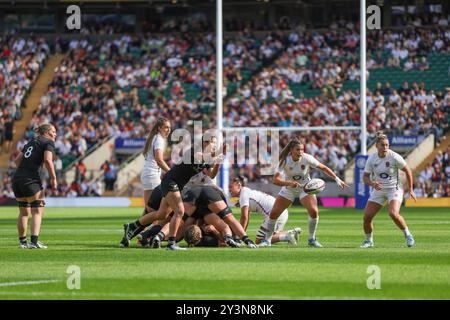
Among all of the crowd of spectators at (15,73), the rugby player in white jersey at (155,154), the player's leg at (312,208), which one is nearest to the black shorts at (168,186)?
the rugby player in white jersey at (155,154)

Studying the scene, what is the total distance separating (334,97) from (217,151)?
102ft

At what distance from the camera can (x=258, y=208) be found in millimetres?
19984

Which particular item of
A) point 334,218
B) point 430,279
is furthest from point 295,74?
point 430,279

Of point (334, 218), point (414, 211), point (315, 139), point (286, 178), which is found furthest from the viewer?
point (315, 139)

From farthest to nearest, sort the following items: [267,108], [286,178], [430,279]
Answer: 1. [267,108]
2. [286,178]
3. [430,279]

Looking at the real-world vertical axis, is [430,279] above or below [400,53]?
below

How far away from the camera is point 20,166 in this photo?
1853 cm

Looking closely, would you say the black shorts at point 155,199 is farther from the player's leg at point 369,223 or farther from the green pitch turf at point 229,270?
the player's leg at point 369,223

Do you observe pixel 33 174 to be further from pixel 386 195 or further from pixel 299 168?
pixel 386 195

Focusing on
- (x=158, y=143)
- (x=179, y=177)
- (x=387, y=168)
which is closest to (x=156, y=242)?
(x=179, y=177)

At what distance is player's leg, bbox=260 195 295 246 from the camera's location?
63.0 feet

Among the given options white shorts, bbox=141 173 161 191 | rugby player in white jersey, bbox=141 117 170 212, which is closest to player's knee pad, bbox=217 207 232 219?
rugby player in white jersey, bbox=141 117 170 212
